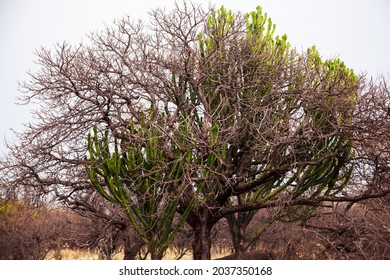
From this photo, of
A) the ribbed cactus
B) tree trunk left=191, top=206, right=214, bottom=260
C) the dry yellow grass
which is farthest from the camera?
the dry yellow grass

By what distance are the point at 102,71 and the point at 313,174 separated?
17.0 ft

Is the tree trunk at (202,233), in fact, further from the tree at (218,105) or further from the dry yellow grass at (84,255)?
the dry yellow grass at (84,255)

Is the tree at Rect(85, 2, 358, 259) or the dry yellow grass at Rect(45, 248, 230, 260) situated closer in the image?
the tree at Rect(85, 2, 358, 259)

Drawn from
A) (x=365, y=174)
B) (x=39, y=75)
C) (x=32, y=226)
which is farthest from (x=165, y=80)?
(x=32, y=226)

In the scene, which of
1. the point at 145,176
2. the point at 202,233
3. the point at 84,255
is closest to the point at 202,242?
the point at 202,233

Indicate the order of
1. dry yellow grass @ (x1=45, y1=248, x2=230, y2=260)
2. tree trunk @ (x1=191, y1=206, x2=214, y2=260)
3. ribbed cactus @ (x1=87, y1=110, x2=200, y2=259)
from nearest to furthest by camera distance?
ribbed cactus @ (x1=87, y1=110, x2=200, y2=259) < tree trunk @ (x1=191, y1=206, x2=214, y2=260) < dry yellow grass @ (x1=45, y1=248, x2=230, y2=260)

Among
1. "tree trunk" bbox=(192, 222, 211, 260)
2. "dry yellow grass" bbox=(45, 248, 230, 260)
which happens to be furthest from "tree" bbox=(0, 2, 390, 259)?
"dry yellow grass" bbox=(45, 248, 230, 260)

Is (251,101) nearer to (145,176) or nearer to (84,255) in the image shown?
(145,176)

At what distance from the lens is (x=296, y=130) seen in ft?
35.8

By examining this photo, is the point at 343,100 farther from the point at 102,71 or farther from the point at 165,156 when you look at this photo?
the point at 102,71

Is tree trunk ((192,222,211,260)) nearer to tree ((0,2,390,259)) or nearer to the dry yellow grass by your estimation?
tree ((0,2,390,259))

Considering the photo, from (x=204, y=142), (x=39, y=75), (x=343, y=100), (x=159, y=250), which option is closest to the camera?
(x=204, y=142)

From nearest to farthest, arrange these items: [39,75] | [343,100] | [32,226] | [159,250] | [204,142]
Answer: [204,142], [159,250], [343,100], [39,75], [32,226]

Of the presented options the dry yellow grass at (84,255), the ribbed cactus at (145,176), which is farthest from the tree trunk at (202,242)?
the dry yellow grass at (84,255)
